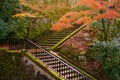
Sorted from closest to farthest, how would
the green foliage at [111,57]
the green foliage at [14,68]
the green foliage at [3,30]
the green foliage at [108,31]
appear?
1. the green foliage at [111,57]
2. the green foliage at [14,68]
3. the green foliage at [3,30]
4. the green foliage at [108,31]

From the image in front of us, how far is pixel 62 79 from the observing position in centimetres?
1092

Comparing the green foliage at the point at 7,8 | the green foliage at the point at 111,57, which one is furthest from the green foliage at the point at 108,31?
the green foliage at the point at 7,8

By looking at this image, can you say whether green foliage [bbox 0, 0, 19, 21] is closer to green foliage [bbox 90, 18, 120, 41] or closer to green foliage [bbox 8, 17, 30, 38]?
green foliage [bbox 8, 17, 30, 38]

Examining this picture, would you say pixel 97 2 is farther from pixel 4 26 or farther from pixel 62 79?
pixel 4 26

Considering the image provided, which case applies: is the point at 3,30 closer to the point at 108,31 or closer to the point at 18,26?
the point at 18,26

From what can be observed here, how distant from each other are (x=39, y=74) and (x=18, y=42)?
114 inches

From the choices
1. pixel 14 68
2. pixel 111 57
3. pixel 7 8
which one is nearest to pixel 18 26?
pixel 7 8

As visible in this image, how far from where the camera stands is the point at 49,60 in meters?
13.1

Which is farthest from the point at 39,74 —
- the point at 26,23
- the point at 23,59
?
the point at 26,23

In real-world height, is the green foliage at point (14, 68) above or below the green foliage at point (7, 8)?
below

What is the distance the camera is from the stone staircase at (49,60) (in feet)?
39.6

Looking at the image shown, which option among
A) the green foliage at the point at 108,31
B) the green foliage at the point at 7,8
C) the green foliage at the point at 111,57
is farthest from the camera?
the green foliage at the point at 108,31

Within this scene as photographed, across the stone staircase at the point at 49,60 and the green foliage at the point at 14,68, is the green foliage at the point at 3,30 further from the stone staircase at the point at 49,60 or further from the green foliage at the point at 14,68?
the green foliage at the point at 14,68

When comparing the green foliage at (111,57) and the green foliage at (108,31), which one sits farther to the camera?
the green foliage at (108,31)
